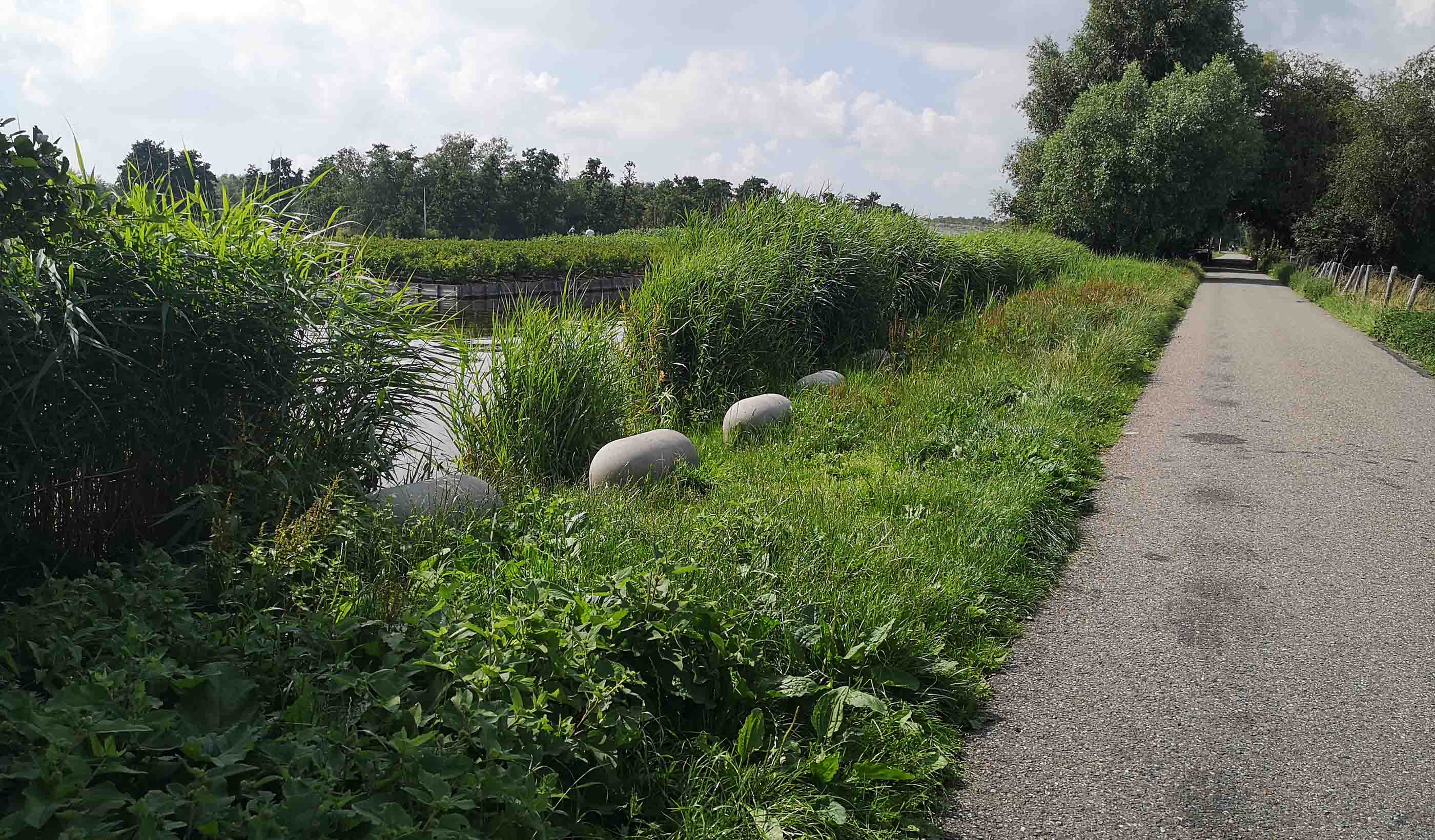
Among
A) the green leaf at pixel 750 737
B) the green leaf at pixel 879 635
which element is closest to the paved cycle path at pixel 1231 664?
the green leaf at pixel 879 635

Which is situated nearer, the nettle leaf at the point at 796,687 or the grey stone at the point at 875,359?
the nettle leaf at the point at 796,687

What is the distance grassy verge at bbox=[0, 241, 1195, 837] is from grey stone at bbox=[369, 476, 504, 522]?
0.17 m

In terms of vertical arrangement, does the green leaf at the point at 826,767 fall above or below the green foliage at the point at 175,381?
below

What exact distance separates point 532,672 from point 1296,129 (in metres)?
55.6

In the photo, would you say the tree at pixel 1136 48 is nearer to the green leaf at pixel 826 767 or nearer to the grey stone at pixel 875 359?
the grey stone at pixel 875 359

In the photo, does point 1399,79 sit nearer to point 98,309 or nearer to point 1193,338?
point 1193,338

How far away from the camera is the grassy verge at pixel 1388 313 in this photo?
14.2 m

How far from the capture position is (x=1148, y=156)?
1309 inches

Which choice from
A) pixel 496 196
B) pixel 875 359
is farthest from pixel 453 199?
pixel 875 359

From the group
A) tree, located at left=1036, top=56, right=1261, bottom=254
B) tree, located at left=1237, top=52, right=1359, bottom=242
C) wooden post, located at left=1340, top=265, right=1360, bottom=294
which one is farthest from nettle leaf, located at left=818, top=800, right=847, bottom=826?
tree, located at left=1237, top=52, right=1359, bottom=242

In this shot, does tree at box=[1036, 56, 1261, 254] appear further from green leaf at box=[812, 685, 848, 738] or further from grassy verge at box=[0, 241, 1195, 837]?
green leaf at box=[812, 685, 848, 738]

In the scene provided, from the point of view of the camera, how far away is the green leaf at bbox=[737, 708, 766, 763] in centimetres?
284

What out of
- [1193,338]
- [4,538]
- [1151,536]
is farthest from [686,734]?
[1193,338]

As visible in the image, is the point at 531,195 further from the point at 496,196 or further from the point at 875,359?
the point at 875,359
